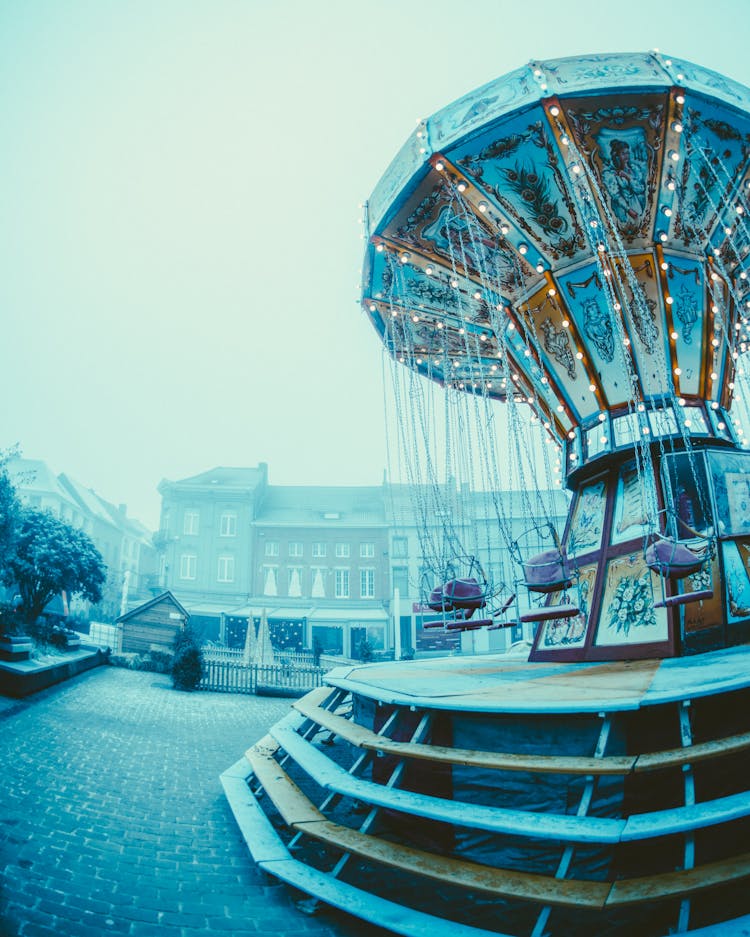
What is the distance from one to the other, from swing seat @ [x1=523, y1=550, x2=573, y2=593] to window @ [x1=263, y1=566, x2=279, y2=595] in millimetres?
29533

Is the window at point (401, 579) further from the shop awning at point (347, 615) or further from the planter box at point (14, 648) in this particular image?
the planter box at point (14, 648)

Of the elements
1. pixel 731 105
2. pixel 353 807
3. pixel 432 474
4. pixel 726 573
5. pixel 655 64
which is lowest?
pixel 353 807

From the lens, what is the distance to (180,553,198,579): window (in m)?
34.0

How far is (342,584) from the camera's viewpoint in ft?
111

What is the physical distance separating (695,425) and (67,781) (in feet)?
31.3

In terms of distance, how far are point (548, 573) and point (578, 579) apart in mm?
2175

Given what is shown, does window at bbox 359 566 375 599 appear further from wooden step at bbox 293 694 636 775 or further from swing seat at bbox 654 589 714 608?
wooden step at bbox 293 694 636 775

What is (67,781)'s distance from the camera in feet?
20.0

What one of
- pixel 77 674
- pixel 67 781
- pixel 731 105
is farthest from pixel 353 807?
pixel 77 674

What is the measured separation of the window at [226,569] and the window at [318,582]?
17.2ft

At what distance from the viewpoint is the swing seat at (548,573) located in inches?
229

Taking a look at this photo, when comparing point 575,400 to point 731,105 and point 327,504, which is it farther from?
point 327,504

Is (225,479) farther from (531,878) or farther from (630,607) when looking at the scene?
(531,878)

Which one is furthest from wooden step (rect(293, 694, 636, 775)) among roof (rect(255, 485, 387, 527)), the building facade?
roof (rect(255, 485, 387, 527))
